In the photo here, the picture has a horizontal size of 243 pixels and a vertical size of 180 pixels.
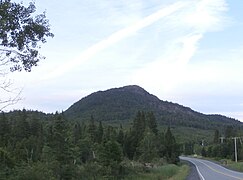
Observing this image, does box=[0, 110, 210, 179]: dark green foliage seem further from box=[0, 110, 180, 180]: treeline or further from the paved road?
the paved road

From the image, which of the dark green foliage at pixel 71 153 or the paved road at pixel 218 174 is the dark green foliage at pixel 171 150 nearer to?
the dark green foliage at pixel 71 153

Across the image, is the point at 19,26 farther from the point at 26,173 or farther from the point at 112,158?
the point at 112,158

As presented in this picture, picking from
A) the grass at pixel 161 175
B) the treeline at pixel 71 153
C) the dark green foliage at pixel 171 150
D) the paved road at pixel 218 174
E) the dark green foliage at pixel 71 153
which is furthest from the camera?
the dark green foliage at pixel 171 150

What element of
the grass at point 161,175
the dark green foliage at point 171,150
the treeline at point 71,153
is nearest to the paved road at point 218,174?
the grass at point 161,175

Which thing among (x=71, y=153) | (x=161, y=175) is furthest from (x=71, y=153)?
(x=161, y=175)

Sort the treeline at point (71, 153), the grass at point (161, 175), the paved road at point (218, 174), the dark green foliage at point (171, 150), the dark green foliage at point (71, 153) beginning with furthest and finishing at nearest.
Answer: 1. the dark green foliage at point (171, 150)
2. the grass at point (161, 175)
3. the paved road at point (218, 174)
4. the treeline at point (71, 153)
5. the dark green foliage at point (71, 153)

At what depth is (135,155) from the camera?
97375 mm

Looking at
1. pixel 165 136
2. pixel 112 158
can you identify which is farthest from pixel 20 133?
pixel 112 158

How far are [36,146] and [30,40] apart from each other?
63.4 metres

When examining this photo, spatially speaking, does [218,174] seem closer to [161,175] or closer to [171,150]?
[161,175]

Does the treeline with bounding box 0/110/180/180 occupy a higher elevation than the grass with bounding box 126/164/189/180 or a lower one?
higher

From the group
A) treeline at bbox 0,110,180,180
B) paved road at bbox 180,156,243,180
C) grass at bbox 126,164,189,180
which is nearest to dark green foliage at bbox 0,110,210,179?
treeline at bbox 0,110,180,180

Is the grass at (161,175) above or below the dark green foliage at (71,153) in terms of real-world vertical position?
below

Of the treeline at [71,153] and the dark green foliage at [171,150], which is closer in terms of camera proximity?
the treeline at [71,153]
